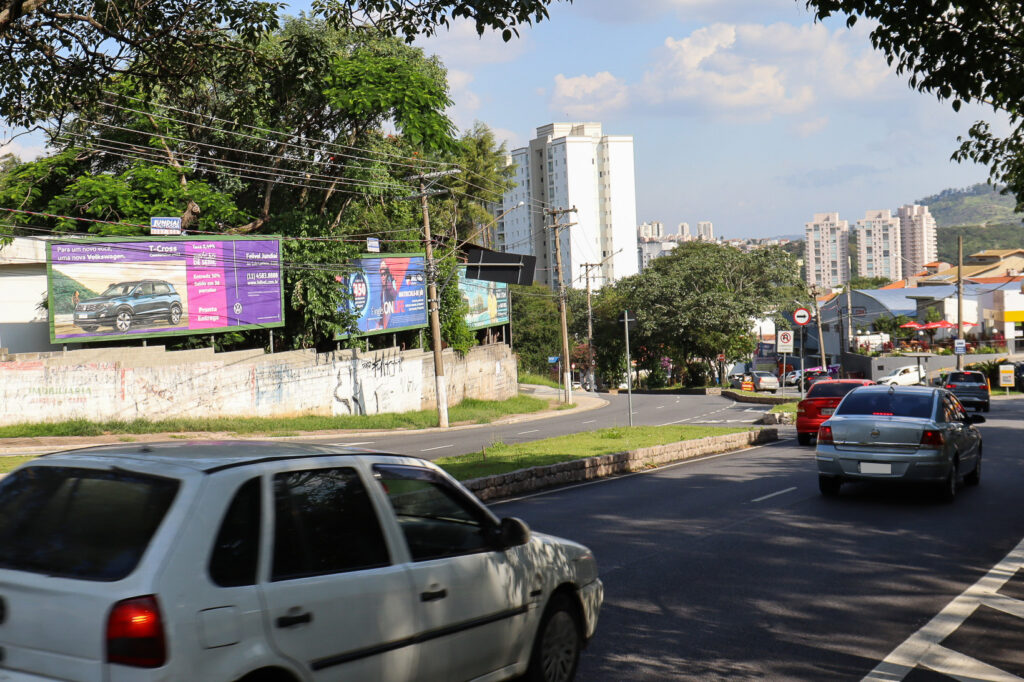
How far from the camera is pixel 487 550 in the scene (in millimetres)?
5449

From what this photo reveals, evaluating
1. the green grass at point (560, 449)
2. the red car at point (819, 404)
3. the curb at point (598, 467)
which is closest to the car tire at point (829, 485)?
the curb at point (598, 467)

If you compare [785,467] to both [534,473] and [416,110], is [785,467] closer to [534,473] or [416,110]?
[534,473]

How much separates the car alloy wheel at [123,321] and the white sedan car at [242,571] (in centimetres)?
2953

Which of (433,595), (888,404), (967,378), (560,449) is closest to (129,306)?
(560,449)

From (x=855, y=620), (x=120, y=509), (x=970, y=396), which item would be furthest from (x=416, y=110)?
(x=120, y=509)

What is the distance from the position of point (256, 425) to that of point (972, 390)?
86.1ft

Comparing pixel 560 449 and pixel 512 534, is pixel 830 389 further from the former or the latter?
pixel 512 534

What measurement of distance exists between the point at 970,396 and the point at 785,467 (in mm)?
21869

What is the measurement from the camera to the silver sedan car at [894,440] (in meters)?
13.5

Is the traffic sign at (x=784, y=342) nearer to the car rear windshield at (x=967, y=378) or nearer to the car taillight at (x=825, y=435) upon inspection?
the car rear windshield at (x=967, y=378)

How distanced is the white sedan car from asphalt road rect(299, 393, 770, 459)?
56.6 feet

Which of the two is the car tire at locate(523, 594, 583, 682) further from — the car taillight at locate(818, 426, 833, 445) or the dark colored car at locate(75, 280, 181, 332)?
the dark colored car at locate(75, 280, 181, 332)

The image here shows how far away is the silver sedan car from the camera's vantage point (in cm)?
1353

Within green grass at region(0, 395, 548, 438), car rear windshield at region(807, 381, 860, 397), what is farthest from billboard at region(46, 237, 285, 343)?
car rear windshield at region(807, 381, 860, 397)
